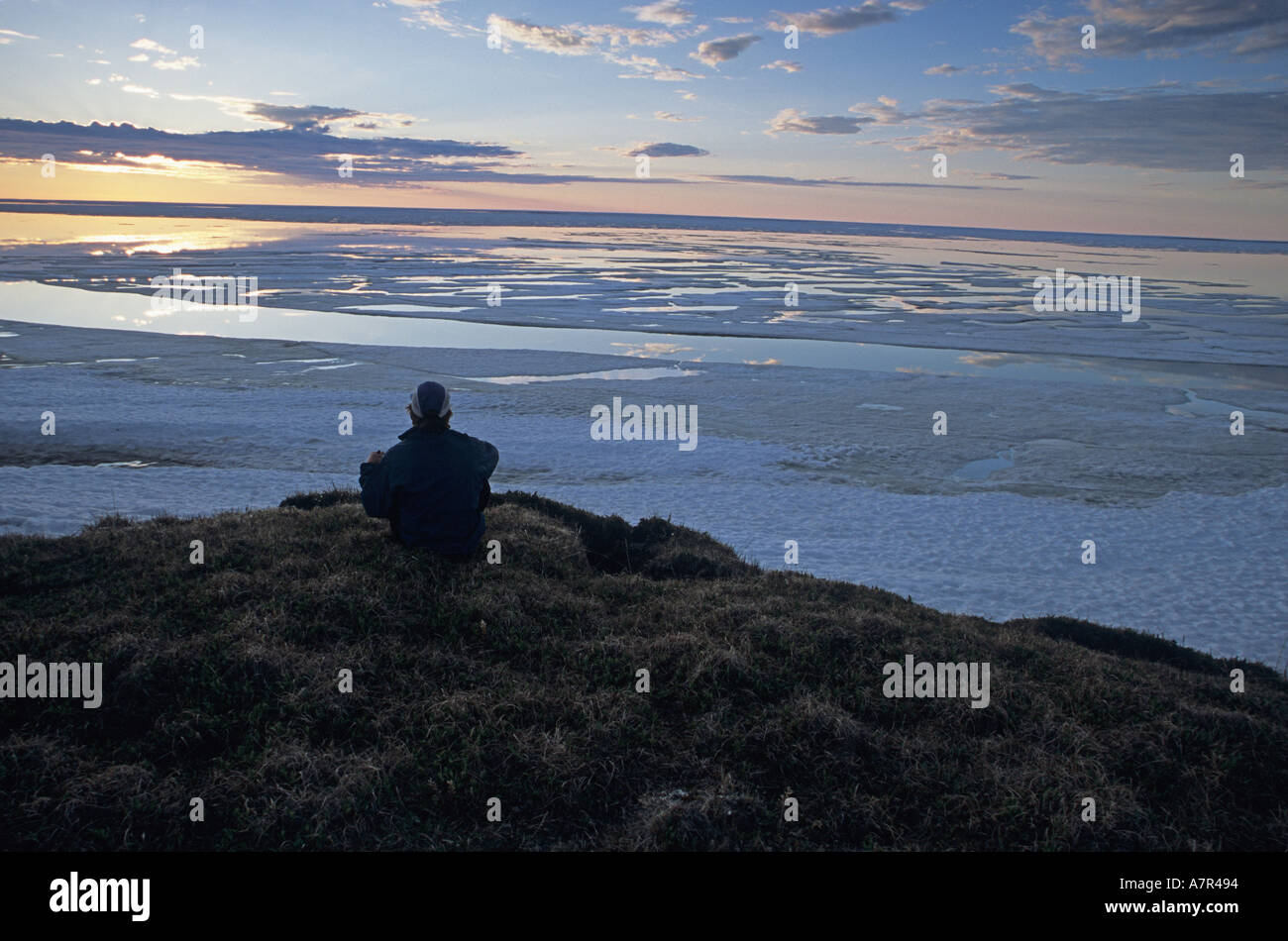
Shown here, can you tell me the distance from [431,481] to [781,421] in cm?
1179

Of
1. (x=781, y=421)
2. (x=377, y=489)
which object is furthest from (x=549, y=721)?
(x=781, y=421)

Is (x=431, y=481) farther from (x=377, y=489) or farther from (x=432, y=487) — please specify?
(x=377, y=489)

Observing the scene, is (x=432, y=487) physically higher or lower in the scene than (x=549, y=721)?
higher

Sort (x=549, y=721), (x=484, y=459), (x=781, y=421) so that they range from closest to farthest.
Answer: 1. (x=549, y=721)
2. (x=484, y=459)
3. (x=781, y=421)

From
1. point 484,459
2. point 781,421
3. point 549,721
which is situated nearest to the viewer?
point 549,721

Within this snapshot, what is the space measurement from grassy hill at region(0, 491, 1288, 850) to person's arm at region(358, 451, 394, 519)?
1.10 ft

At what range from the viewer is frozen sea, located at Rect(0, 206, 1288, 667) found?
34.7 ft

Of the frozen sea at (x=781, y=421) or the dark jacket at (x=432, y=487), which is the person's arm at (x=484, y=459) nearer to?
the dark jacket at (x=432, y=487)

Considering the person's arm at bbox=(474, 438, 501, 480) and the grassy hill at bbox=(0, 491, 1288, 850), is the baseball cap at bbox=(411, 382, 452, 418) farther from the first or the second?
the grassy hill at bbox=(0, 491, 1288, 850)

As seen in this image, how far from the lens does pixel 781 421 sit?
17.5m

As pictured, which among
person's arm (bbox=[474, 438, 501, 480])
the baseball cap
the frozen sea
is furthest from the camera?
the frozen sea

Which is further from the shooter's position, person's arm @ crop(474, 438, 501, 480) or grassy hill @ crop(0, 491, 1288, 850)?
person's arm @ crop(474, 438, 501, 480)

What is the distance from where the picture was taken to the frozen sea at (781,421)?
10.6 m

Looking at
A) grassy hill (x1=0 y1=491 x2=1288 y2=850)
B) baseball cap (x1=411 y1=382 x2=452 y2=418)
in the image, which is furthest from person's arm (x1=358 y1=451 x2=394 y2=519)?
baseball cap (x1=411 y1=382 x2=452 y2=418)
